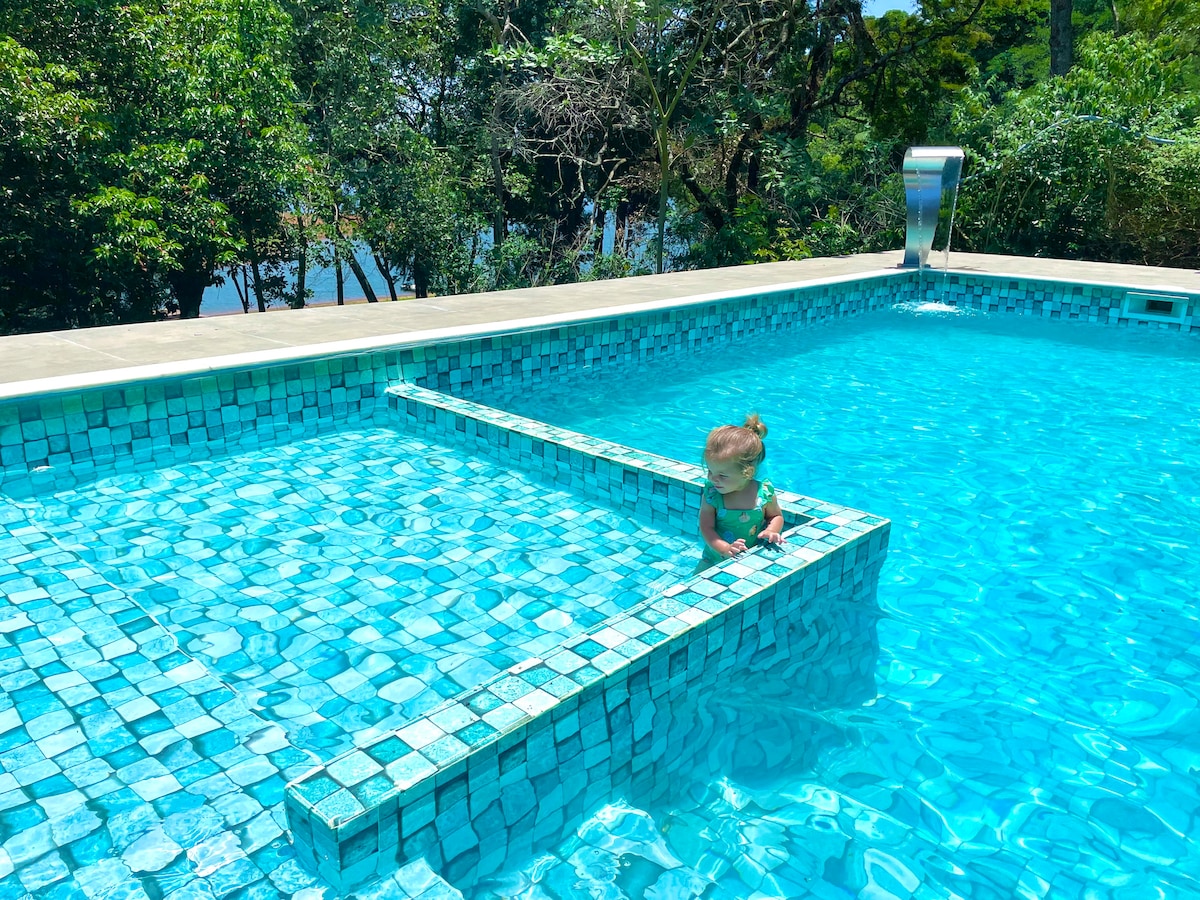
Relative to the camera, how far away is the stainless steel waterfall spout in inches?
369

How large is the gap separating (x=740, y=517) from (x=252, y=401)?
3235 millimetres

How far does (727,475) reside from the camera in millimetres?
3018

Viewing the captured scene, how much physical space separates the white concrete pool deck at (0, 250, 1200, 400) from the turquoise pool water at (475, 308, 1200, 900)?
35.0 inches

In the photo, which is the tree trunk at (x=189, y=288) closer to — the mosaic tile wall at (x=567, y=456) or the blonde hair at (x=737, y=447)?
the mosaic tile wall at (x=567, y=456)

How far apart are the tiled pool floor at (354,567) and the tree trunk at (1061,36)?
14069mm

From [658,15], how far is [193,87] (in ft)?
21.8

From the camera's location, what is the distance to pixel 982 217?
1253 cm

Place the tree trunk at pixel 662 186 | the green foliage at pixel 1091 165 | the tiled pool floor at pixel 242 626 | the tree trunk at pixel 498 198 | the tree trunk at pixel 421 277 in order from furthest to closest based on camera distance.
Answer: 1. the tree trunk at pixel 498 198
2. the tree trunk at pixel 421 277
3. the tree trunk at pixel 662 186
4. the green foliage at pixel 1091 165
5. the tiled pool floor at pixel 242 626

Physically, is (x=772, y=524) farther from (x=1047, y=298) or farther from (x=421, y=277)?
(x=421, y=277)

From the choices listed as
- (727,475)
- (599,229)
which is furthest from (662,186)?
(727,475)

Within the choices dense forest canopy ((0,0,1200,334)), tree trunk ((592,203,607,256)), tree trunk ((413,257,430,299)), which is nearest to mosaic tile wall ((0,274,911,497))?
dense forest canopy ((0,0,1200,334))

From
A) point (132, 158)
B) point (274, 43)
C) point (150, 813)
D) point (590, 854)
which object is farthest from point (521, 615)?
point (274, 43)

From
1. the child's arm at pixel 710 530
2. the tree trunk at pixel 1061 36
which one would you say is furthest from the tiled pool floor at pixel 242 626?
the tree trunk at pixel 1061 36

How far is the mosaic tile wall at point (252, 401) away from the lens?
4504mm
